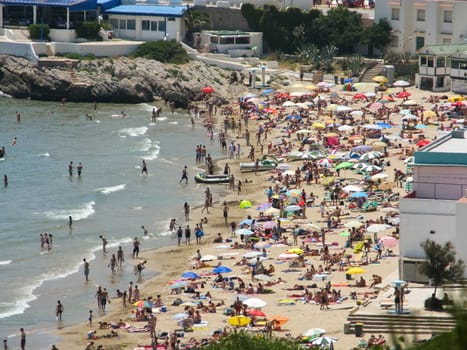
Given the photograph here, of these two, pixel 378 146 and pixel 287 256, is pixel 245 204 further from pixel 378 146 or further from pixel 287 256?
pixel 287 256

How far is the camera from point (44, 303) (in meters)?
43.3

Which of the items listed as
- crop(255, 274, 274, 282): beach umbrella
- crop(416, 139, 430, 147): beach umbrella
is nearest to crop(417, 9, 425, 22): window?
crop(416, 139, 430, 147): beach umbrella

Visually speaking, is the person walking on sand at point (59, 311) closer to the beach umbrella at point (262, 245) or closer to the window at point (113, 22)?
the beach umbrella at point (262, 245)

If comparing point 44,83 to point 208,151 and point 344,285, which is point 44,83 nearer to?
point 208,151

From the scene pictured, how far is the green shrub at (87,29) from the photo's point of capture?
298 ft

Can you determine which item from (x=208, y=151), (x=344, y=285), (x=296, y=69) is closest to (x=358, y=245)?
(x=344, y=285)

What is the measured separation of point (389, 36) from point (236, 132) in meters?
17.0

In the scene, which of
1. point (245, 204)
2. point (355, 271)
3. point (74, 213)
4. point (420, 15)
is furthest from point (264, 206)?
point (420, 15)

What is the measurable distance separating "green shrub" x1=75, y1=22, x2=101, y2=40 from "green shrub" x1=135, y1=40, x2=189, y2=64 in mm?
3593

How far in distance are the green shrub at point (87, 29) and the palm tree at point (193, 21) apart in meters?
6.29

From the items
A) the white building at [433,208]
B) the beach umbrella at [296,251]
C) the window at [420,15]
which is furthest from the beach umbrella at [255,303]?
the window at [420,15]

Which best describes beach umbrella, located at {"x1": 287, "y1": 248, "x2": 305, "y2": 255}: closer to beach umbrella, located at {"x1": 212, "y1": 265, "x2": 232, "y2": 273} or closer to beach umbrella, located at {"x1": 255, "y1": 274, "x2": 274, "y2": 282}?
beach umbrella, located at {"x1": 212, "y1": 265, "x2": 232, "y2": 273}

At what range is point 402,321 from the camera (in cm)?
3400

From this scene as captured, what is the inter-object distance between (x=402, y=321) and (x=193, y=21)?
6145cm
